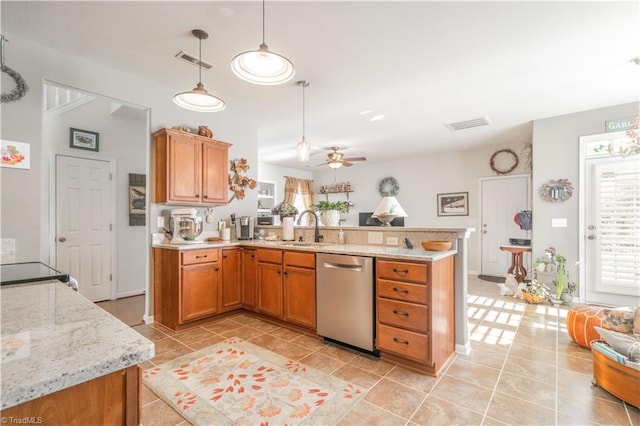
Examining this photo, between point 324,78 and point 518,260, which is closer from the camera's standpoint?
point 324,78

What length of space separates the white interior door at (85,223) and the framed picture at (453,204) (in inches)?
257

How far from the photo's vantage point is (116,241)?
443 cm

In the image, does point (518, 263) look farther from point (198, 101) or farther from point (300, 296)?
point (198, 101)

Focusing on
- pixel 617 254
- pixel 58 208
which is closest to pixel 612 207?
pixel 617 254

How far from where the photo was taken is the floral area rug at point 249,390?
177cm

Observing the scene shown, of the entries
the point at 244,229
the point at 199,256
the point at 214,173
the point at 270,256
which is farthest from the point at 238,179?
the point at 270,256

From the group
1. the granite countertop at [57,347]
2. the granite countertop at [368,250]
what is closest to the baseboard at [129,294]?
the granite countertop at [368,250]

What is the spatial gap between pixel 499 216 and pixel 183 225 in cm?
600

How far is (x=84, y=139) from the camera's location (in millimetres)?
4156

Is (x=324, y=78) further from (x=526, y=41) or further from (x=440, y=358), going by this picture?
(x=440, y=358)

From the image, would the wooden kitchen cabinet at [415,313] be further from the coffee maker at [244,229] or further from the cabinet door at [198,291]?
the coffee maker at [244,229]

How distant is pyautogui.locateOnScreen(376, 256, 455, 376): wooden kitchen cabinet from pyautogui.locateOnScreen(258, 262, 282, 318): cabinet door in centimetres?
119

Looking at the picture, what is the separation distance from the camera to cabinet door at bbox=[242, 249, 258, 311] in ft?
11.3

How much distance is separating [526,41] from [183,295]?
407cm
